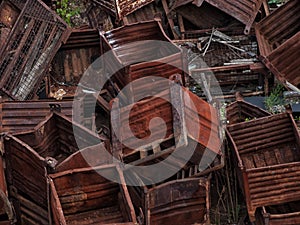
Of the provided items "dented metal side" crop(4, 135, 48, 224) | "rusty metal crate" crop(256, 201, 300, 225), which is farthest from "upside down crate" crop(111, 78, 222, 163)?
"dented metal side" crop(4, 135, 48, 224)

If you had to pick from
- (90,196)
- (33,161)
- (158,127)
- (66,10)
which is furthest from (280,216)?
(66,10)

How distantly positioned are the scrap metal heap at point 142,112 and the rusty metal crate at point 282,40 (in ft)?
0.05

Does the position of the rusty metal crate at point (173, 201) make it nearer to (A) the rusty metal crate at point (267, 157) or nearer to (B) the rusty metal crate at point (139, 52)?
(A) the rusty metal crate at point (267, 157)

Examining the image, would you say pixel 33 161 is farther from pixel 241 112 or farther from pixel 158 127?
pixel 241 112

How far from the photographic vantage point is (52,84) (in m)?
8.40

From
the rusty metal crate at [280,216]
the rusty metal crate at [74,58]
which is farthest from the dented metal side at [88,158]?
the rusty metal crate at [74,58]

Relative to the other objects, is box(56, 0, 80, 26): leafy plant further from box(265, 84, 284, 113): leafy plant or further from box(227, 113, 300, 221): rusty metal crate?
box(227, 113, 300, 221): rusty metal crate

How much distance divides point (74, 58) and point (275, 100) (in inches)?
125

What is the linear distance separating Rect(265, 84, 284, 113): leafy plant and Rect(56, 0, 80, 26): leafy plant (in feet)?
12.2

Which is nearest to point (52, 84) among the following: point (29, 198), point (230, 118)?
point (29, 198)

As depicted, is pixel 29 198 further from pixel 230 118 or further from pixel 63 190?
pixel 230 118

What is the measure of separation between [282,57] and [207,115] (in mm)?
1898

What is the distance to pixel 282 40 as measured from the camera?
8.47 metres

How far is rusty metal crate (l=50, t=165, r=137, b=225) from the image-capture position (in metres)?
6.03
